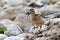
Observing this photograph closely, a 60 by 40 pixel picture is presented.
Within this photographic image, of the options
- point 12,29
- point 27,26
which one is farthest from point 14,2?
point 12,29

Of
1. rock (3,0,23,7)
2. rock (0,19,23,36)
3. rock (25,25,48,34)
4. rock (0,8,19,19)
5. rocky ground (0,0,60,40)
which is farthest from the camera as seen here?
rock (3,0,23,7)

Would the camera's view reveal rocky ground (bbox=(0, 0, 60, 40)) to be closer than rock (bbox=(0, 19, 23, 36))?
Yes

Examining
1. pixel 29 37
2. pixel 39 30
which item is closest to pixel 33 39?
pixel 29 37

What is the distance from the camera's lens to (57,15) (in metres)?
9.50

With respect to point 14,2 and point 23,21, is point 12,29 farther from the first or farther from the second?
point 14,2

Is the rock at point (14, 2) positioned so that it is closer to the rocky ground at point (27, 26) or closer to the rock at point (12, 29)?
the rocky ground at point (27, 26)

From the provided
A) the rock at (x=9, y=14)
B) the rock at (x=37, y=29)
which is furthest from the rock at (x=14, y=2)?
the rock at (x=37, y=29)

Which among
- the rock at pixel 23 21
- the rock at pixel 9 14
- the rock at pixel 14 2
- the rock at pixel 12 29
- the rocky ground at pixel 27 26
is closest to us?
the rocky ground at pixel 27 26

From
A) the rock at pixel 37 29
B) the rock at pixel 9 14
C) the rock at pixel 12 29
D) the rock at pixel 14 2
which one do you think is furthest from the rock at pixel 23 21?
the rock at pixel 14 2

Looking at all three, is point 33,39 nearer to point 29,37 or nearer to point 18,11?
point 29,37

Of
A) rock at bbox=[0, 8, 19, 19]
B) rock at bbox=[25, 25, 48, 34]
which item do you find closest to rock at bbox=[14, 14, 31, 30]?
rock at bbox=[25, 25, 48, 34]

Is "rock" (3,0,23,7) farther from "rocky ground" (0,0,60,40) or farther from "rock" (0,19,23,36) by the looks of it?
"rock" (0,19,23,36)

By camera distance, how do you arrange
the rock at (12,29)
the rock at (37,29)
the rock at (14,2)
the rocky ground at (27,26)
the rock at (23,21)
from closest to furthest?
the rocky ground at (27,26) < the rock at (37,29) < the rock at (12,29) < the rock at (23,21) < the rock at (14,2)

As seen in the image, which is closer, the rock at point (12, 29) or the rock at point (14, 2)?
the rock at point (12, 29)
